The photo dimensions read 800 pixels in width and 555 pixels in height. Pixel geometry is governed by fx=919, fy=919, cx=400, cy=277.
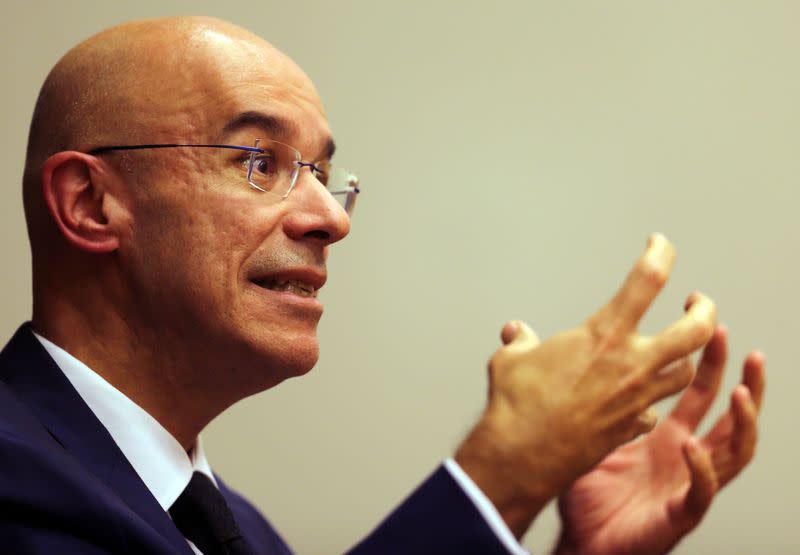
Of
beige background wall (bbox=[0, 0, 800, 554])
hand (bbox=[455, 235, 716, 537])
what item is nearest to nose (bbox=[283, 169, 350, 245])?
hand (bbox=[455, 235, 716, 537])

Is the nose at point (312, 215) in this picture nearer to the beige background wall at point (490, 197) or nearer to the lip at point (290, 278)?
the lip at point (290, 278)

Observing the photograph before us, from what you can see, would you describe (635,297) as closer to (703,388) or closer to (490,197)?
(703,388)

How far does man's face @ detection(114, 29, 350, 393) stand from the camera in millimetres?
1085

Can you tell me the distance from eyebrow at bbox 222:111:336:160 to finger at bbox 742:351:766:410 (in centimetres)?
60

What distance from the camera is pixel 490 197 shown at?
1989 millimetres

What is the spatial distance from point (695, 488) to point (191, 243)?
0.62 metres

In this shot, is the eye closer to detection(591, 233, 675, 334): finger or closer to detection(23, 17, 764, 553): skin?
detection(23, 17, 764, 553): skin

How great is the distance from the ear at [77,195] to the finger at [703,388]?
2.27 ft

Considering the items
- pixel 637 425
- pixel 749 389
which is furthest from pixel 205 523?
pixel 749 389

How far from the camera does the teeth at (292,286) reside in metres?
1.12

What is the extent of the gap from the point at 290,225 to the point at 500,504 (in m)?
0.46

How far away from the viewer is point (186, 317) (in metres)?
1.09

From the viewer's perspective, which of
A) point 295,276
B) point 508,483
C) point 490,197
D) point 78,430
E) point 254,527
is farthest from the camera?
point 490,197

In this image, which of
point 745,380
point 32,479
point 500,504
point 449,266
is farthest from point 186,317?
point 449,266
